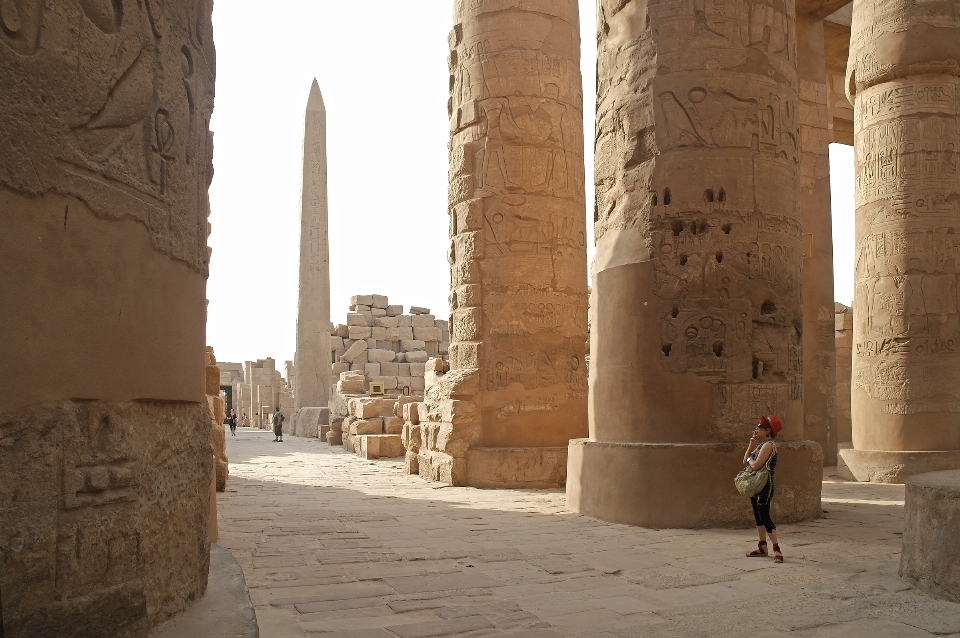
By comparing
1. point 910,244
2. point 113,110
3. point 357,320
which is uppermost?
point 357,320

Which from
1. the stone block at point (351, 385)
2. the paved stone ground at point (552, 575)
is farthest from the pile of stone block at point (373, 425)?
the paved stone ground at point (552, 575)

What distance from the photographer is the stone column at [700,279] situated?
6613 mm

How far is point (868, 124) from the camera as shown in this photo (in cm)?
1100

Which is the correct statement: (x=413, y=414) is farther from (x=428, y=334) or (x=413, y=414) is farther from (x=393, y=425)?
(x=428, y=334)

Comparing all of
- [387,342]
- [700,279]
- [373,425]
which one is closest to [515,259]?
[700,279]

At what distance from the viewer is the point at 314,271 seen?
26.2 m

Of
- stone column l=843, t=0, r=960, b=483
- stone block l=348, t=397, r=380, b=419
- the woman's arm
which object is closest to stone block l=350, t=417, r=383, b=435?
stone block l=348, t=397, r=380, b=419

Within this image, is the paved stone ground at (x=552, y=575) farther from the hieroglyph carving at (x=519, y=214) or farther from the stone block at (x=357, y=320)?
the stone block at (x=357, y=320)

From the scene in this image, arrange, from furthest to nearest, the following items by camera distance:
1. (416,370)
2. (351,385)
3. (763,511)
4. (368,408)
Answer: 1. (416,370)
2. (351,385)
3. (368,408)
4. (763,511)

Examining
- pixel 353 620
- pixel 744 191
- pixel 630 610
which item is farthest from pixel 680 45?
pixel 353 620

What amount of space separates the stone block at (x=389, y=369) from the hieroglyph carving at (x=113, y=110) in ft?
70.5

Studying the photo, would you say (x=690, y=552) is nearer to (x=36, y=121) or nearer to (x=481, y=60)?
(x=36, y=121)

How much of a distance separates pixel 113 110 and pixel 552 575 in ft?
11.7

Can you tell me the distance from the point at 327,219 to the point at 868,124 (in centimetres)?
1770
